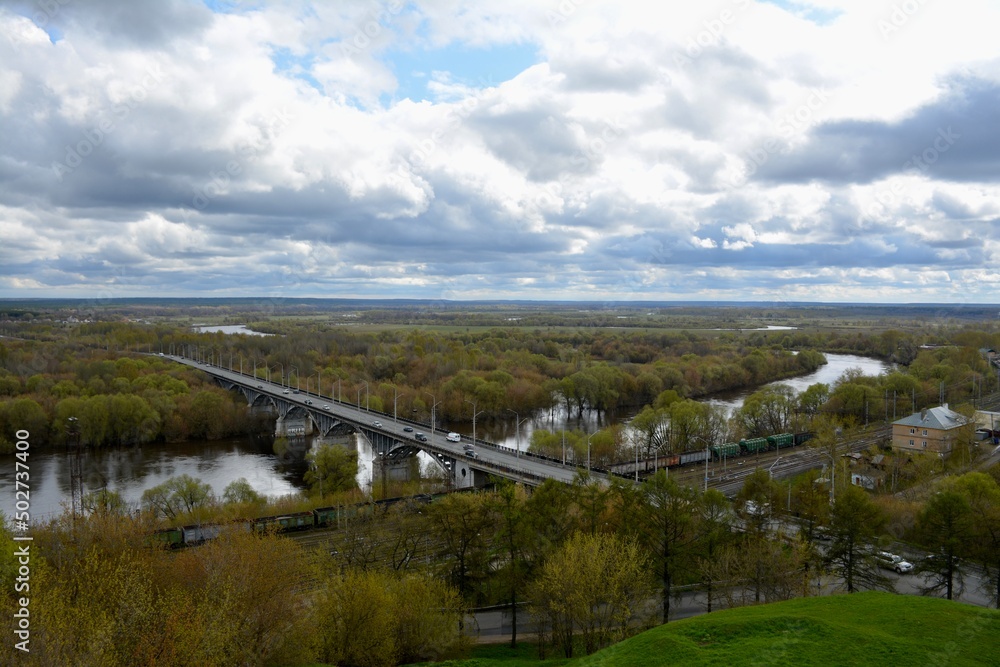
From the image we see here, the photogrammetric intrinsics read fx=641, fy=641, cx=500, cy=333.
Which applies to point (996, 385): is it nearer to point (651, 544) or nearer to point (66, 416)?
point (651, 544)

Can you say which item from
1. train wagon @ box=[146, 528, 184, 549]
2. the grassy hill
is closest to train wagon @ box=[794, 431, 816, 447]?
the grassy hill

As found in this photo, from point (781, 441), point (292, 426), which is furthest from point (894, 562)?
point (292, 426)

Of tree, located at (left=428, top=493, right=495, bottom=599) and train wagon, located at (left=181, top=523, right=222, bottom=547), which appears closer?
tree, located at (left=428, top=493, right=495, bottom=599)

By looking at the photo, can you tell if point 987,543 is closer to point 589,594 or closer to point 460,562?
point 589,594

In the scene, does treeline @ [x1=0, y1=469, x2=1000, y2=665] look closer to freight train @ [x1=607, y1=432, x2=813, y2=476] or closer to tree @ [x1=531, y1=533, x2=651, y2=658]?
tree @ [x1=531, y1=533, x2=651, y2=658]

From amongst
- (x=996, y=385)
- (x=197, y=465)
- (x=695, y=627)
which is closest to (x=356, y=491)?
(x=197, y=465)

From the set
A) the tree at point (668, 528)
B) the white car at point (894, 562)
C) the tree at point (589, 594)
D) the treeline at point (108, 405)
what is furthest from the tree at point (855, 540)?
the treeline at point (108, 405)
